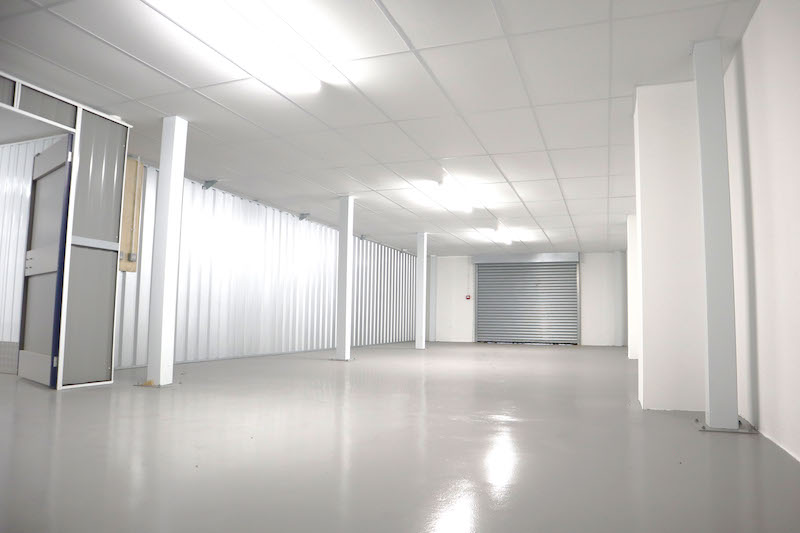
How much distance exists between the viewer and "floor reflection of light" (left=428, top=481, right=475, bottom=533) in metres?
2.35

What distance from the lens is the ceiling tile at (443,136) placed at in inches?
275

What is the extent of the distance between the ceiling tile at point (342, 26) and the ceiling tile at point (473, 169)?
357 centimetres

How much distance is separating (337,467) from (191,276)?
7870 mm

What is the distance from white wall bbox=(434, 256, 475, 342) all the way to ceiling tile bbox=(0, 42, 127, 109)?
16.2m

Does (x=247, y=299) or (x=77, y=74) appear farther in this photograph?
(x=247, y=299)

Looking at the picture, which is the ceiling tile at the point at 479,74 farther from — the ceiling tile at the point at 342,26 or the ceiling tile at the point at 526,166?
the ceiling tile at the point at 526,166

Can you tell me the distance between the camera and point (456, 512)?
8.36ft

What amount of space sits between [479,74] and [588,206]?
720 cm

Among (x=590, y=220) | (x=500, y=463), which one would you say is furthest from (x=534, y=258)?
(x=500, y=463)

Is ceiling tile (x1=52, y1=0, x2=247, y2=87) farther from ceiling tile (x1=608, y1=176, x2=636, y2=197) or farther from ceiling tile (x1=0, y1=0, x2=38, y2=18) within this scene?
ceiling tile (x1=608, y1=176, x2=636, y2=197)

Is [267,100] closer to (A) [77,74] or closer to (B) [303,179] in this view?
(A) [77,74]

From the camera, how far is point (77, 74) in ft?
18.9

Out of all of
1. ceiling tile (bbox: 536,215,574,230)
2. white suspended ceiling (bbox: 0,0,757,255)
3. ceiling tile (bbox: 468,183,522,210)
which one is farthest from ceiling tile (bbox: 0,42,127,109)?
ceiling tile (bbox: 536,215,574,230)

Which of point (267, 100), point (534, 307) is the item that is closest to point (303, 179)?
point (267, 100)
